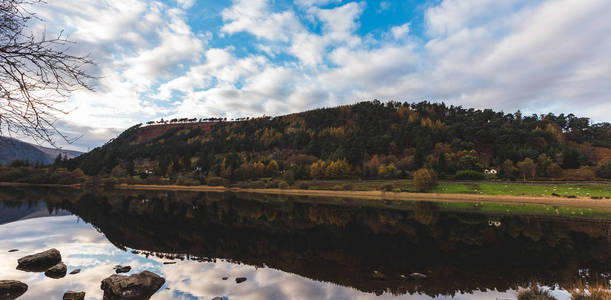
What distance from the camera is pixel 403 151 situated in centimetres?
12694

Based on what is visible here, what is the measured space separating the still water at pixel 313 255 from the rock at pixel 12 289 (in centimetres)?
46

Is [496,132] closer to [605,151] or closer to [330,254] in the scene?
[605,151]

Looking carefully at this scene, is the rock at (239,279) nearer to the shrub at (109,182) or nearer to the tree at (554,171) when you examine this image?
the tree at (554,171)

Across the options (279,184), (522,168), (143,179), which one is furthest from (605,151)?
(143,179)

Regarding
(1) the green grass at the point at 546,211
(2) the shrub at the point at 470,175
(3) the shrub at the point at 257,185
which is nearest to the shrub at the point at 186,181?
(3) the shrub at the point at 257,185

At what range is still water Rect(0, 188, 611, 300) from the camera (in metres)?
13.0

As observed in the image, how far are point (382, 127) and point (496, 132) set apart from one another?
55.9m

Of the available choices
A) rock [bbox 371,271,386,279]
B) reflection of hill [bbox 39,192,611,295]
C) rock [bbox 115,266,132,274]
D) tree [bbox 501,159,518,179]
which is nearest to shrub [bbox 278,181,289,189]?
reflection of hill [bbox 39,192,611,295]

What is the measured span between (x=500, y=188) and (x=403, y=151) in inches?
2463

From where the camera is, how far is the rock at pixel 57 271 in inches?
535

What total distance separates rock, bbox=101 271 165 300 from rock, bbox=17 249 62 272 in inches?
211

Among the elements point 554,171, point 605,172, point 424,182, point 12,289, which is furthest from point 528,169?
point 12,289

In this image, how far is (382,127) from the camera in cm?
16200

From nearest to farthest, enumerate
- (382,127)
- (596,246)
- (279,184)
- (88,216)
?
1. (596,246)
2. (88,216)
3. (279,184)
4. (382,127)
